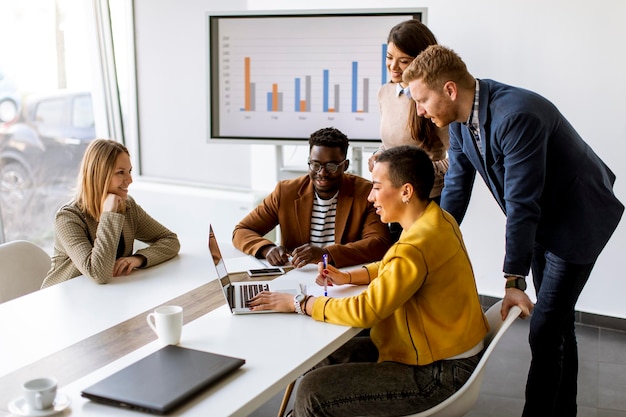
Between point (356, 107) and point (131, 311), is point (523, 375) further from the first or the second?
point (131, 311)

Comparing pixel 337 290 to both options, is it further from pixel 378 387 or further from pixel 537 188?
pixel 537 188

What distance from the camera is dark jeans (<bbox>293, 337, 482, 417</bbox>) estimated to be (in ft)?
6.83

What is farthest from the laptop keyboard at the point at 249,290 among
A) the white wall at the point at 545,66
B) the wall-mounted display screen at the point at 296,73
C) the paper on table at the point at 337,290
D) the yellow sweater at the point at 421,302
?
the white wall at the point at 545,66

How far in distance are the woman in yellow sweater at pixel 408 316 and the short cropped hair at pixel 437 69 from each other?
0.24 m

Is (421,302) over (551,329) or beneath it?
over

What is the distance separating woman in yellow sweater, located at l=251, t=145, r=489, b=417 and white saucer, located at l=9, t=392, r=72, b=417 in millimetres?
702

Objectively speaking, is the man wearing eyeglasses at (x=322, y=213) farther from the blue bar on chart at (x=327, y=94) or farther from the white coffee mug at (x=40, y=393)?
the white coffee mug at (x=40, y=393)

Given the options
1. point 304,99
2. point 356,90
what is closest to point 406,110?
point 356,90

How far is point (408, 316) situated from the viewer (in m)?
2.18

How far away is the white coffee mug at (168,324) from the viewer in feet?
6.36

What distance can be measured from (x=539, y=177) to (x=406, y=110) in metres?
0.98

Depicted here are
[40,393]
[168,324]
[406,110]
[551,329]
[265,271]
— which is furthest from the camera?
[406,110]

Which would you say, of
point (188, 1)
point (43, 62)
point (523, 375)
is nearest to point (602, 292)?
point (523, 375)

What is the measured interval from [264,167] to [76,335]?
293 cm
